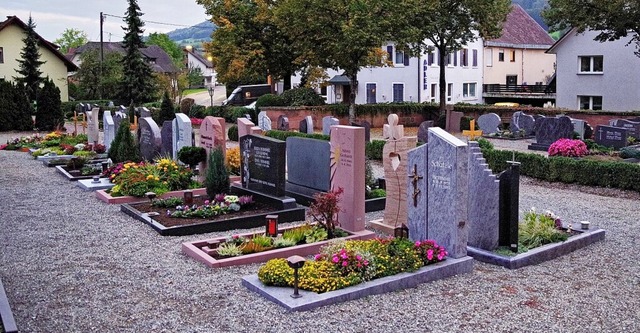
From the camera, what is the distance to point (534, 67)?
201ft

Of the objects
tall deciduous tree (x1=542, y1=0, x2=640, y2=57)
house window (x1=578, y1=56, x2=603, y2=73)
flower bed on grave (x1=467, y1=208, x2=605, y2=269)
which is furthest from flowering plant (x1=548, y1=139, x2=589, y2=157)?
house window (x1=578, y1=56, x2=603, y2=73)

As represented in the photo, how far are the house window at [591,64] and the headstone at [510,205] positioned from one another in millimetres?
36352

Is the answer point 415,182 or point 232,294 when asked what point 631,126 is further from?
point 232,294

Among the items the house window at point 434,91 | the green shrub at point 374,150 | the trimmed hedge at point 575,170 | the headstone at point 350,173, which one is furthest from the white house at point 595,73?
the headstone at point 350,173

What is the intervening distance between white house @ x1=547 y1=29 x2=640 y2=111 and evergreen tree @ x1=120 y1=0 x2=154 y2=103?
96.9ft

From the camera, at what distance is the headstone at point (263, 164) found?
1354 centimetres

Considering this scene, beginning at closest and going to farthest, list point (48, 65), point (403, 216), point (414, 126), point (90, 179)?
point (403, 216) < point (90, 179) < point (414, 126) < point (48, 65)

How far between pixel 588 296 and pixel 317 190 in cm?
671

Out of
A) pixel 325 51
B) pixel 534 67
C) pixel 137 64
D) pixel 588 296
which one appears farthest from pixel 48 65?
pixel 588 296

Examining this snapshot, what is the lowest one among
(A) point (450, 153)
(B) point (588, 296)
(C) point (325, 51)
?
(B) point (588, 296)

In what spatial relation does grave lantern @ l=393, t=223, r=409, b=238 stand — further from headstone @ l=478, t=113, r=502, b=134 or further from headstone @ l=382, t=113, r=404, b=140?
headstone @ l=478, t=113, r=502, b=134

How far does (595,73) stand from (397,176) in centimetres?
3530

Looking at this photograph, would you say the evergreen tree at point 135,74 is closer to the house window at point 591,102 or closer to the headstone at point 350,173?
the house window at point 591,102

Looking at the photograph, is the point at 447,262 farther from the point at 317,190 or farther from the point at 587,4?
the point at 587,4
